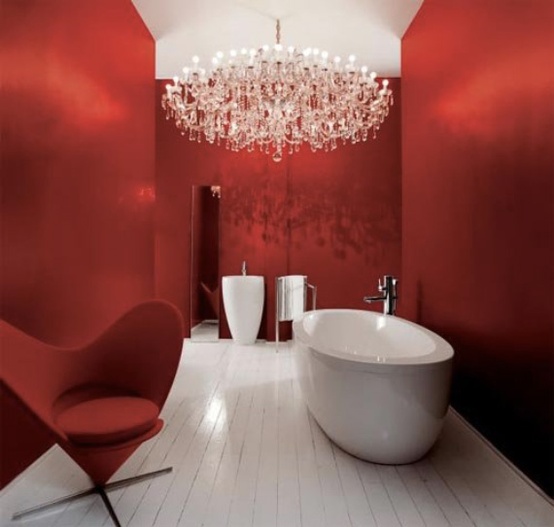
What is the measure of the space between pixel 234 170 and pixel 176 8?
1.83 m

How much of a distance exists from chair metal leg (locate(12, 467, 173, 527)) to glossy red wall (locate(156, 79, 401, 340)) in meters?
3.07

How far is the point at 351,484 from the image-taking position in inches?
74.0

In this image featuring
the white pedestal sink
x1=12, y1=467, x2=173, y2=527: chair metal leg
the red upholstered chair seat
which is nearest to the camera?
the red upholstered chair seat

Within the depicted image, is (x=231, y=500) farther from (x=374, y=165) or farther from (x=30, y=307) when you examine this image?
(x=374, y=165)

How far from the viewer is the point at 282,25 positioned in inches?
144

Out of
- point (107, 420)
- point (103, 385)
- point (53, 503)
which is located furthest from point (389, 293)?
point (53, 503)

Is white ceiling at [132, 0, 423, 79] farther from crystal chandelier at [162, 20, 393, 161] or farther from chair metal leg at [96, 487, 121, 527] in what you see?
chair metal leg at [96, 487, 121, 527]

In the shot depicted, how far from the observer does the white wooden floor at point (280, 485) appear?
165 cm

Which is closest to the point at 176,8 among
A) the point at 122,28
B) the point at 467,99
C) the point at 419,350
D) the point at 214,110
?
the point at 122,28

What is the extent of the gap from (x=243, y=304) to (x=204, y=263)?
68cm

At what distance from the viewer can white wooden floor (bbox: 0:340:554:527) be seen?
1652 millimetres

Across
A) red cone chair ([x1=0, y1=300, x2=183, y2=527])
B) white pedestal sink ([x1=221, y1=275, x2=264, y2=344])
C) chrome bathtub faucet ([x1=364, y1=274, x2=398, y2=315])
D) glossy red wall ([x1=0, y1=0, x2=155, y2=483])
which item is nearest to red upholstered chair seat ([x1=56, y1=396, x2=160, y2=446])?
red cone chair ([x1=0, y1=300, x2=183, y2=527])

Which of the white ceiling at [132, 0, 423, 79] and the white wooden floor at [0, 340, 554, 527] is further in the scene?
the white ceiling at [132, 0, 423, 79]

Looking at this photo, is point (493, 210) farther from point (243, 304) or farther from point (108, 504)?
point (243, 304)
